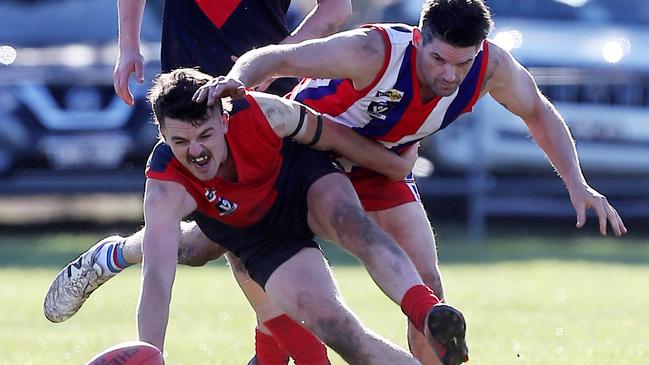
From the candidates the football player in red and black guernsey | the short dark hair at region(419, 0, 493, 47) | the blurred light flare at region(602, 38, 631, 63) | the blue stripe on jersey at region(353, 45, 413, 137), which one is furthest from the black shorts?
the blurred light flare at region(602, 38, 631, 63)

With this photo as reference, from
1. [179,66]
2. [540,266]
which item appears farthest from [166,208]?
[540,266]

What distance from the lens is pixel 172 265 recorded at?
4.90m

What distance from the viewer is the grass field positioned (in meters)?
6.72

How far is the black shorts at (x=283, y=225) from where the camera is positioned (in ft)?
17.3

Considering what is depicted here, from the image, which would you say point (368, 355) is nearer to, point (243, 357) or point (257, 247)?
point (257, 247)

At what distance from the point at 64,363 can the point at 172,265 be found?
163 cm

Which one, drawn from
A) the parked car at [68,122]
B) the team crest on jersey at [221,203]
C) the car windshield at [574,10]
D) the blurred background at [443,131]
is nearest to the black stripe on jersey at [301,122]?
the team crest on jersey at [221,203]

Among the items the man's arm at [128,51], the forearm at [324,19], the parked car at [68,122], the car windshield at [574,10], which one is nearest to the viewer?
the man's arm at [128,51]

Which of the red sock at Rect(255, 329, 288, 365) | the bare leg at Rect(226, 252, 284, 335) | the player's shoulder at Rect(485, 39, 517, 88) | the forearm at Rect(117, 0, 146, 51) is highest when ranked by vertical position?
the player's shoulder at Rect(485, 39, 517, 88)

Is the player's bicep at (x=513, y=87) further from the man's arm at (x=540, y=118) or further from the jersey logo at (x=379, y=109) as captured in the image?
the jersey logo at (x=379, y=109)

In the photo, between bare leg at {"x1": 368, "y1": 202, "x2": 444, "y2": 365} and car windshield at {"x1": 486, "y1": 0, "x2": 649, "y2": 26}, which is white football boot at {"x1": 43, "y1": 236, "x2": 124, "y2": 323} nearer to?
bare leg at {"x1": 368, "y1": 202, "x2": 444, "y2": 365}

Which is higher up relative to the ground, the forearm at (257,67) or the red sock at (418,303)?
the forearm at (257,67)

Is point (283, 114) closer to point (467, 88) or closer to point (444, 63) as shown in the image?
point (444, 63)

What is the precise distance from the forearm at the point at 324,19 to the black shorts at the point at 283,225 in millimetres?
794
